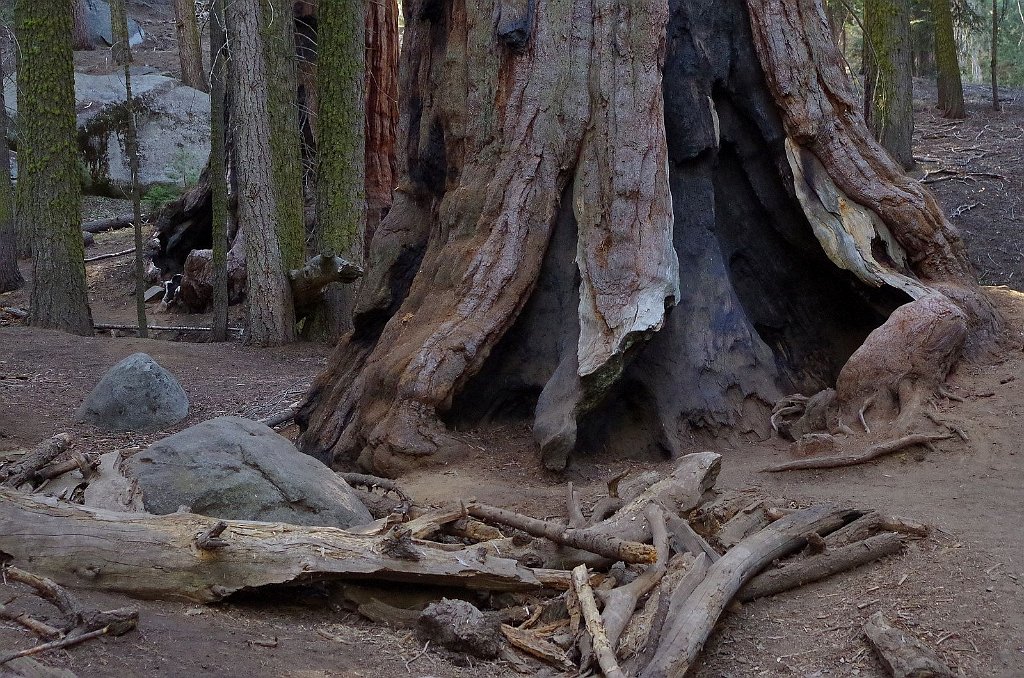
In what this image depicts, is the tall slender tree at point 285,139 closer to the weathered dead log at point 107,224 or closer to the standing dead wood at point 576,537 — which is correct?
the standing dead wood at point 576,537

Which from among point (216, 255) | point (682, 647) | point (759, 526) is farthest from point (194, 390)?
point (682, 647)

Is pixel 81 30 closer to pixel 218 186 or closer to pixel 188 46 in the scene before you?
pixel 188 46

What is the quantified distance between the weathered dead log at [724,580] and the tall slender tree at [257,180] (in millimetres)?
8408

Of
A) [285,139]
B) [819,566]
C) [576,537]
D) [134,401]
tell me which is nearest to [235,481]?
[576,537]

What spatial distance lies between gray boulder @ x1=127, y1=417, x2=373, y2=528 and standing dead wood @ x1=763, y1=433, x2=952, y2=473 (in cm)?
252

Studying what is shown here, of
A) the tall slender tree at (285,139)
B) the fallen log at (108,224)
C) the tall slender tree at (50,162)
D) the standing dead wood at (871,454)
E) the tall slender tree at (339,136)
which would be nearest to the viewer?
the standing dead wood at (871,454)

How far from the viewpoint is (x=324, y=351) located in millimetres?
11570

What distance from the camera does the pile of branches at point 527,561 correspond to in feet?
11.9

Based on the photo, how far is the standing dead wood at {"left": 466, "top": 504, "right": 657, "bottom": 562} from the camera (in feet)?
13.1

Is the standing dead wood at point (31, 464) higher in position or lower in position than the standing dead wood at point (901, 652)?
higher

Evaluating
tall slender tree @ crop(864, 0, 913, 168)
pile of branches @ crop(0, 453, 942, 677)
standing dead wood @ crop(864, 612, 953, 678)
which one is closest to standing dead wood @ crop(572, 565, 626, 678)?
pile of branches @ crop(0, 453, 942, 677)

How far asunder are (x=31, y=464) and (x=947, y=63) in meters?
16.9

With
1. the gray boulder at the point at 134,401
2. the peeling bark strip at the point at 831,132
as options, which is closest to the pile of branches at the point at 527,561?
the peeling bark strip at the point at 831,132

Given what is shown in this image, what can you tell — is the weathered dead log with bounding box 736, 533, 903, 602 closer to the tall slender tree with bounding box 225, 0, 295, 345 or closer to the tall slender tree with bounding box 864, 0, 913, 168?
the tall slender tree with bounding box 225, 0, 295, 345
